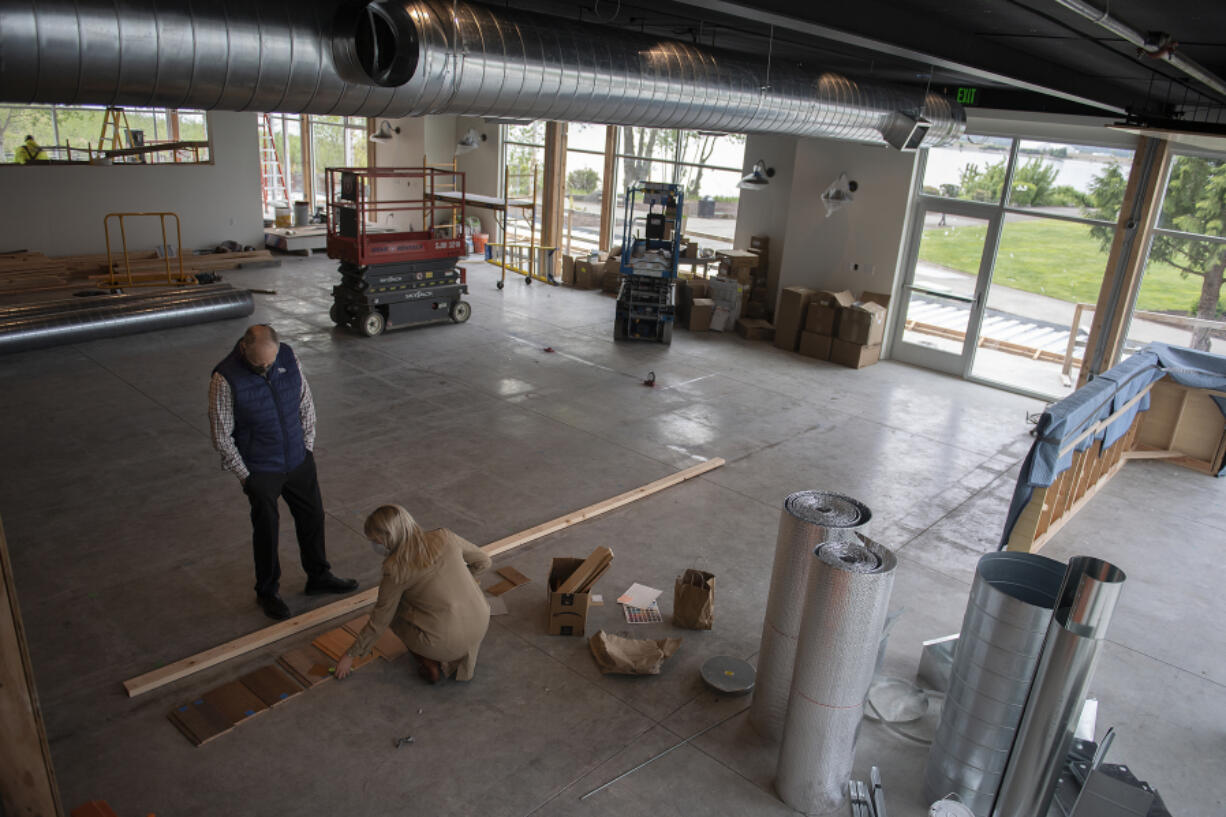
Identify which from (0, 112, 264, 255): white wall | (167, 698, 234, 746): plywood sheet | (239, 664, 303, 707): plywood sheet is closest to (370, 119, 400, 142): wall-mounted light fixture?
(0, 112, 264, 255): white wall

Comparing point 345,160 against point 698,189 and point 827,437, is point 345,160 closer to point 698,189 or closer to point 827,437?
point 698,189

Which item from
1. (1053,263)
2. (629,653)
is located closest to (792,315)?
(1053,263)

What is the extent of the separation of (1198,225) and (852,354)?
14.3 feet

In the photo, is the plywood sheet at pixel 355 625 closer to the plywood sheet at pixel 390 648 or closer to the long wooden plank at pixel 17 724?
the plywood sheet at pixel 390 648

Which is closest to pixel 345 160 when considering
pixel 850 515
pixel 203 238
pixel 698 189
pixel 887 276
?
pixel 203 238

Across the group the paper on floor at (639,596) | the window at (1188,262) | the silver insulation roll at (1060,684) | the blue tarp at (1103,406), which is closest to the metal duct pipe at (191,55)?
the paper on floor at (639,596)

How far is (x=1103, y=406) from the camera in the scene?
712 centimetres

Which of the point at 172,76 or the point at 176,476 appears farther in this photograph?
the point at 176,476

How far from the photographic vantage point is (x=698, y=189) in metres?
15.7

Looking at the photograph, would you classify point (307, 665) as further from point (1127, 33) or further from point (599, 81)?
point (1127, 33)

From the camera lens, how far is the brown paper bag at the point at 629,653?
5023mm

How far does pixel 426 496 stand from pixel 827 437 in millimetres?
4521

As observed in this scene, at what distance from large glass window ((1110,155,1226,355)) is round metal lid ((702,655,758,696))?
27.9 ft

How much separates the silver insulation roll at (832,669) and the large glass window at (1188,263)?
8582 millimetres
